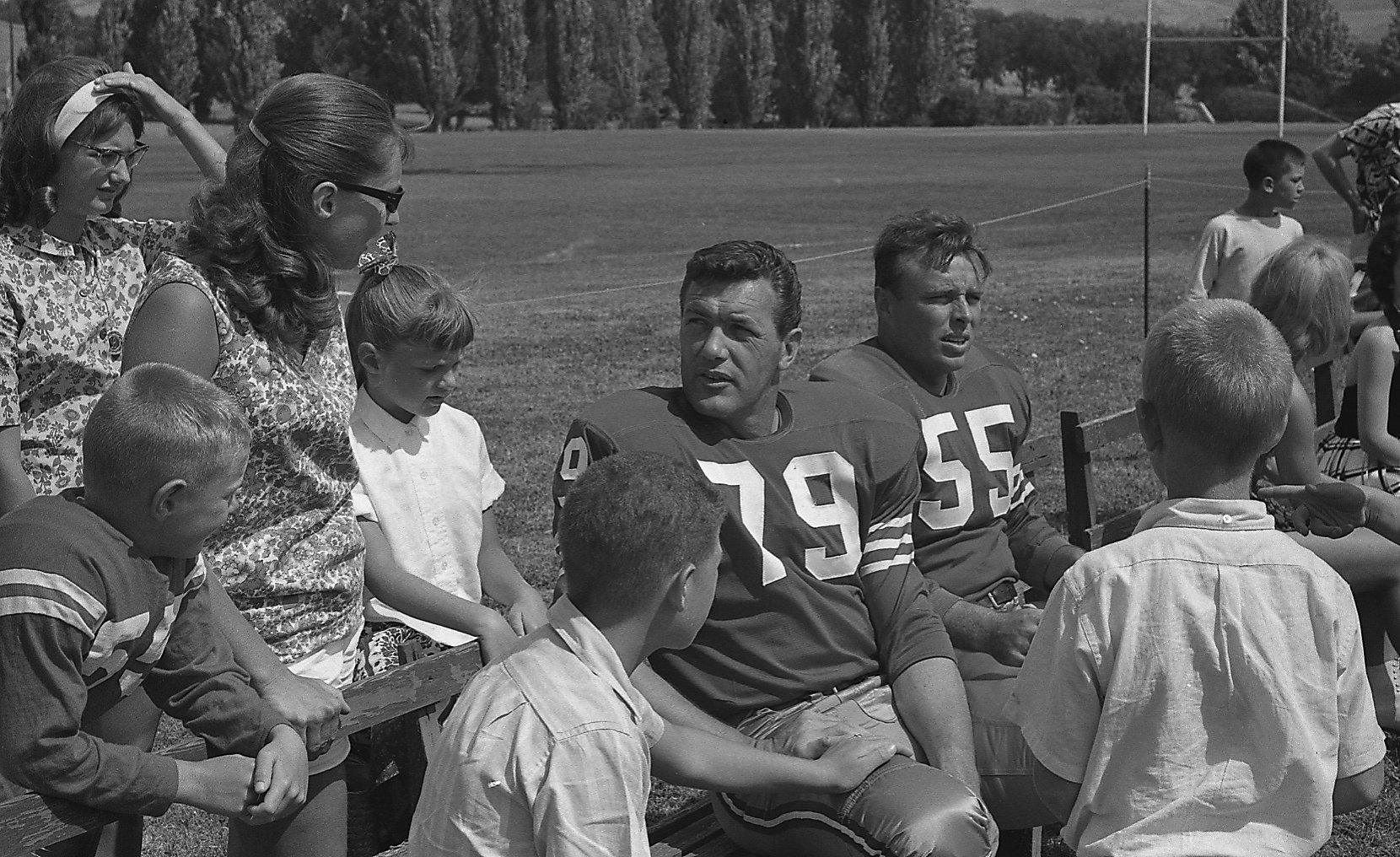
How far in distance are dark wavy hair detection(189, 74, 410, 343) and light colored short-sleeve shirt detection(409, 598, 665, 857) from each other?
106 centimetres

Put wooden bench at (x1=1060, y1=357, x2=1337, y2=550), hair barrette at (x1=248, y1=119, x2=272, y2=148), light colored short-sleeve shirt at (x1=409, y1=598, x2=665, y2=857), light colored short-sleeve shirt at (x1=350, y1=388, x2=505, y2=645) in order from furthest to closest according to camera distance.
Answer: wooden bench at (x1=1060, y1=357, x2=1337, y2=550), light colored short-sleeve shirt at (x1=350, y1=388, x2=505, y2=645), hair barrette at (x1=248, y1=119, x2=272, y2=148), light colored short-sleeve shirt at (x1=409, y1=598, x2=665, y2=857)

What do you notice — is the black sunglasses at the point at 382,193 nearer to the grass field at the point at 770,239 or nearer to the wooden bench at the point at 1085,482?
the grass field at the point at 770,239

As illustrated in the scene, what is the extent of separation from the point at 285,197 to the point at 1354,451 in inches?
165

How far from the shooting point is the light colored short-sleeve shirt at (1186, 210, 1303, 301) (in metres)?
8.62

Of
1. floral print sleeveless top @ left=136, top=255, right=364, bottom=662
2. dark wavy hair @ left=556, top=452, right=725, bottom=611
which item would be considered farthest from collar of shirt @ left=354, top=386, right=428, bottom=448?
dark wavy hair @ left=556, top=452, right=725, bottom=611

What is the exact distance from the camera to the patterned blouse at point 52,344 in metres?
3.75

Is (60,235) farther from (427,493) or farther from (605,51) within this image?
(605,51)

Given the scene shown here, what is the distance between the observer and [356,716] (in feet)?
10.2

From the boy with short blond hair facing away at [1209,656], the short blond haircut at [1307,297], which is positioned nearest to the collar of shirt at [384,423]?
the boy with short blond hair facing away at [1209,656]

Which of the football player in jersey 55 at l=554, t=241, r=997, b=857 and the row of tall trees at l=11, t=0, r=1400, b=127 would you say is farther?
the row of tall trees at l=11, t=0, r=1400, b=127

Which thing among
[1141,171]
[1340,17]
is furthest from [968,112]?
[1340,17]

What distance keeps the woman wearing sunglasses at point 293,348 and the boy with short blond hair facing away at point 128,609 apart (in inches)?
8.3

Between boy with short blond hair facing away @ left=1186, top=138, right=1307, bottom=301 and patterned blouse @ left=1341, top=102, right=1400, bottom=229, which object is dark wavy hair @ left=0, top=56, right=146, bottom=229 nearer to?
boy with short blond hair facing away @ left=1186, top=138, right=1307, bottom=301

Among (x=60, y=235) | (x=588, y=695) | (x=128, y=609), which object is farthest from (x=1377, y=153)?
(x=128, y=609)
